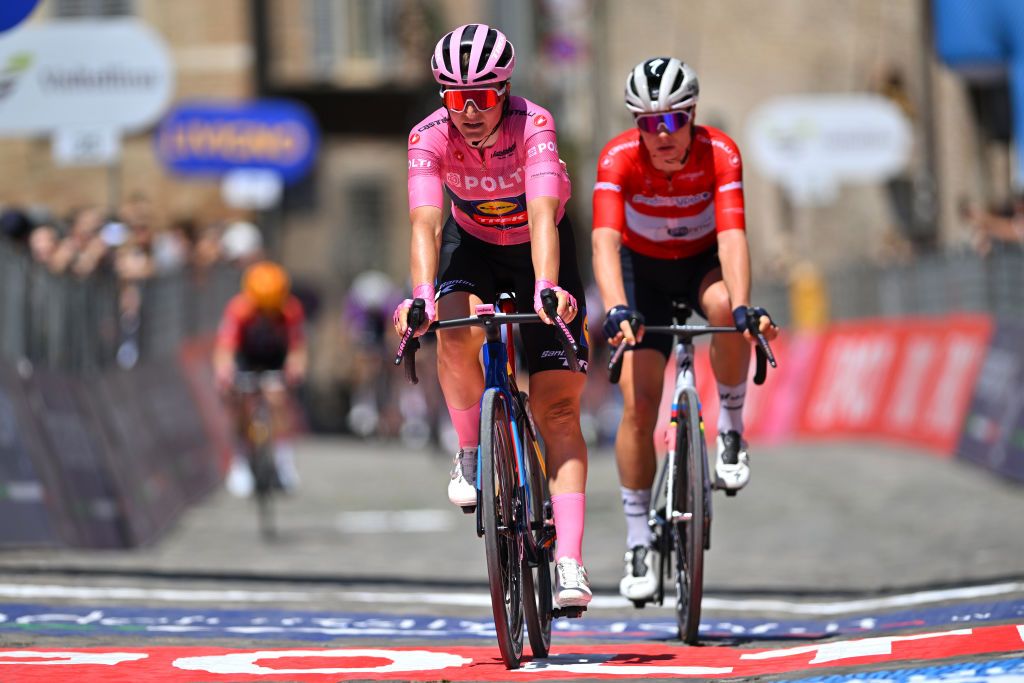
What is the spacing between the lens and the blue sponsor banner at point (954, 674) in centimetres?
628

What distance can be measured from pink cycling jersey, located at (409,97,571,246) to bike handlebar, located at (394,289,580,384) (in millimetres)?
455

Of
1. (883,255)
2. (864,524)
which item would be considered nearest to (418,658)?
(864,524)

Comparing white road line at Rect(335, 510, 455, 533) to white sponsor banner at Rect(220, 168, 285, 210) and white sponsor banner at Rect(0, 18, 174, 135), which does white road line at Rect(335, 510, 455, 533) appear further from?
white sponsor banner at Rect(220, 168, 285, 210)

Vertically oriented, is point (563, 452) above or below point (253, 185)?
above

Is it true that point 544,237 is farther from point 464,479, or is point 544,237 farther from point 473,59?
point 464,479

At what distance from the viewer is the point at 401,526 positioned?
1638 centimetres

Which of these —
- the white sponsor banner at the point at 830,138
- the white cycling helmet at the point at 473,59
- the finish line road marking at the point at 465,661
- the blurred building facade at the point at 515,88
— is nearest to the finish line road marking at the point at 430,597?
the finish line road marking at the point at 465,661

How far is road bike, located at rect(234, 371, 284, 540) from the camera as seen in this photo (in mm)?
15695

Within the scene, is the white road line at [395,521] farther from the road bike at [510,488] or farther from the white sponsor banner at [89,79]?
the road bike at [510,488]

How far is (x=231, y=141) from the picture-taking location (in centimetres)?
2609

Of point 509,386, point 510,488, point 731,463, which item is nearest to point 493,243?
point 509,386

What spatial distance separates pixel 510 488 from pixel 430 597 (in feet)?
11.4

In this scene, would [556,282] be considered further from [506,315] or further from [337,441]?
[337,441]

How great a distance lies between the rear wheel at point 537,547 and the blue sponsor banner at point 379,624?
0.93 m
